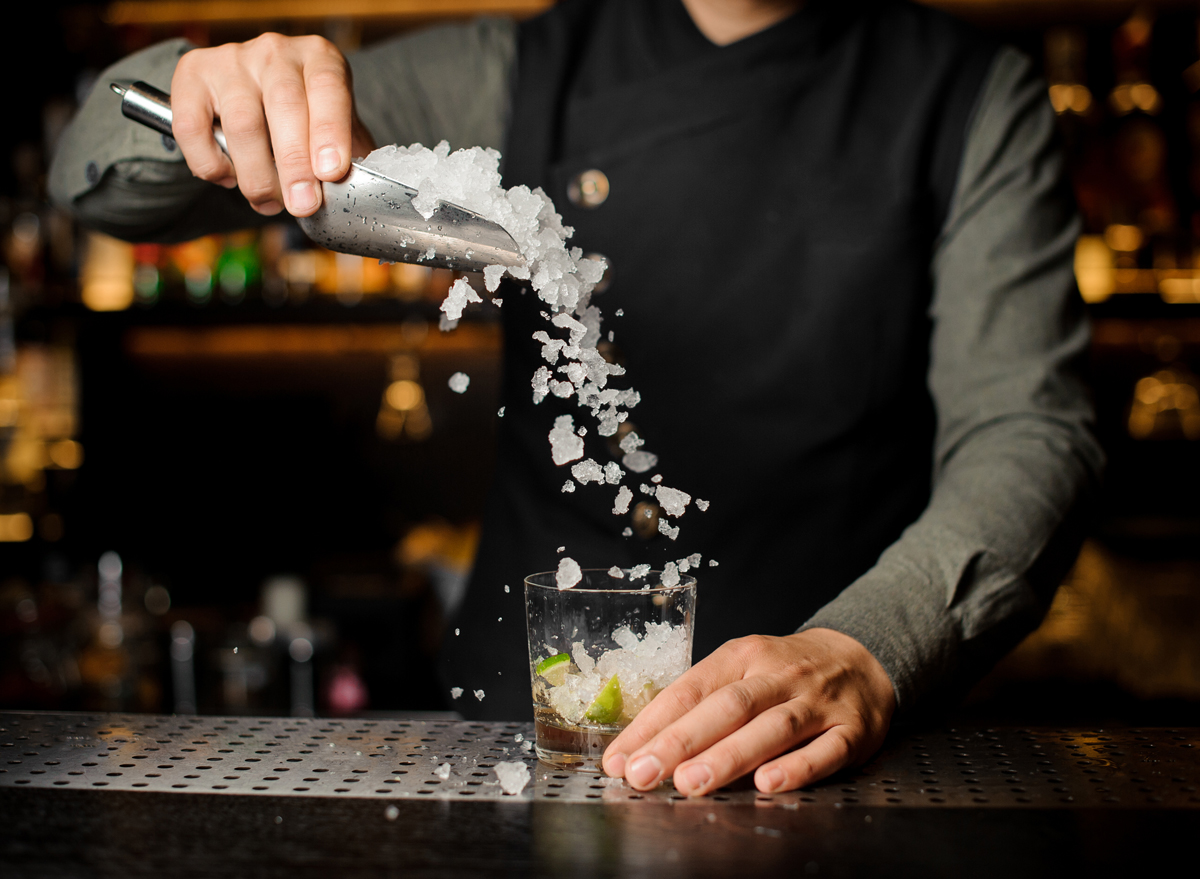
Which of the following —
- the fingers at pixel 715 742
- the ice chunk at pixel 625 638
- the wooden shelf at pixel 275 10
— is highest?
the wooden shelf at pixel 275 10

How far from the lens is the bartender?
1352 mm

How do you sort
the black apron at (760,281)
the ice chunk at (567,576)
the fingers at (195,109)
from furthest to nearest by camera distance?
the black apron at (760,281) → the fingers at (195,109) → the ice chunk at (567,576)

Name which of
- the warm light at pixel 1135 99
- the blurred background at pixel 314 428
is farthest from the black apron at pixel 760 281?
the warm light at pixel 1135 99

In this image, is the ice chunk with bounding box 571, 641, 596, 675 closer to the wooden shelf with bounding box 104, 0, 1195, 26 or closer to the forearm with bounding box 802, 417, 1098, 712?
the forearm with bounding box 802, 417, 1098, 712

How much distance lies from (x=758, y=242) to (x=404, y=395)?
1.77m

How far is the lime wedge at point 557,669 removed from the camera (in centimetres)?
89

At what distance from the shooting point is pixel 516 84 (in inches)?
60.2

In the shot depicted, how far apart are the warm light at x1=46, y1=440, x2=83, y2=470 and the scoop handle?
2163 millimetres

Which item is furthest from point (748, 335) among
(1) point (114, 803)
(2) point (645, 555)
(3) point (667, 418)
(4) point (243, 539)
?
(4) point (243, 539)

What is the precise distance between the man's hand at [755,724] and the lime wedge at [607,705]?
3cm

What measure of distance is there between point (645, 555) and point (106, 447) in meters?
2.20

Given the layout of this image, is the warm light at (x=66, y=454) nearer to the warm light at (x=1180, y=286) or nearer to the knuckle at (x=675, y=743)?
the knuckle at (x=675, y=743)

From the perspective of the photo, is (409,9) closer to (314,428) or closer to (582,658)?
(314,428)

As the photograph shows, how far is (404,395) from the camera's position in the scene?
9.96 feet
